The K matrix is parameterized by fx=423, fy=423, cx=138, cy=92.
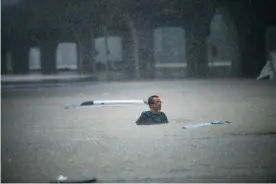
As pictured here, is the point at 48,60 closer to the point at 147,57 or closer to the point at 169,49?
the point at 169,49

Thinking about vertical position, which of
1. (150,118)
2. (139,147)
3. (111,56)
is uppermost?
(111,56)

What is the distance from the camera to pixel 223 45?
25844mm

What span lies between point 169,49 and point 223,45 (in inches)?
167

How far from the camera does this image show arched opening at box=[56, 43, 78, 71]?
35406 millimetres

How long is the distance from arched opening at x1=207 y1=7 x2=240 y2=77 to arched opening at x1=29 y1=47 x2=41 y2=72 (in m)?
17.3

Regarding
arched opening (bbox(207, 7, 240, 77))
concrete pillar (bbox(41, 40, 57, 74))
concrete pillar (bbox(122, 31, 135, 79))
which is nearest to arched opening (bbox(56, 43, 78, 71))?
concrete pillar (bbox(41, 40, 57, 74))

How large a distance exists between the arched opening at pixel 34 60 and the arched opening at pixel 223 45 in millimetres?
17324

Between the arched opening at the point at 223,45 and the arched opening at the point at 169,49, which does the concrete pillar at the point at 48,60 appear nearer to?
the arched opening at the point at 169,49

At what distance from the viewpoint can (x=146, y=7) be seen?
895 inches

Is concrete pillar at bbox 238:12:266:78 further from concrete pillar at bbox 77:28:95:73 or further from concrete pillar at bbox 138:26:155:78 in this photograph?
concrete pillar at bbox 77:28:95:73

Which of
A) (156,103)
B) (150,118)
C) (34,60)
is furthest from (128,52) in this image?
(156,103)

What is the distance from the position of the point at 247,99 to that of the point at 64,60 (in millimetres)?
27835

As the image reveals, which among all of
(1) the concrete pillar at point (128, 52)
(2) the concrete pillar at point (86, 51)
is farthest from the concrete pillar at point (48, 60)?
(1) the concrete pillar at point (128, 52)

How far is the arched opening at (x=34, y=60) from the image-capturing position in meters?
37.9
